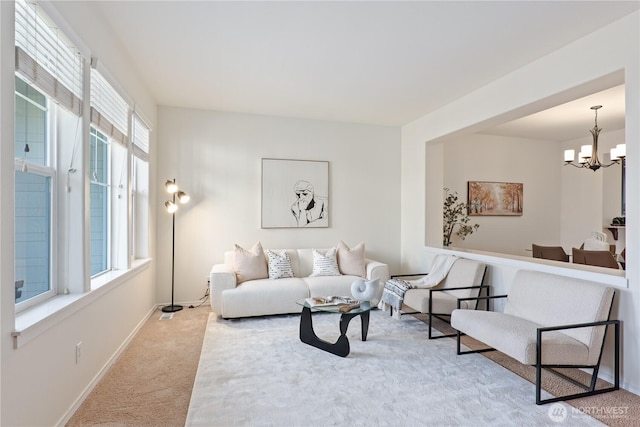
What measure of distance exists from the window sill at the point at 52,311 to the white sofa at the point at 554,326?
2873 millimetres

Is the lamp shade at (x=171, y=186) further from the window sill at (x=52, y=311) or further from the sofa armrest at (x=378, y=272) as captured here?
the sofa armrest at (x=378, y=272)

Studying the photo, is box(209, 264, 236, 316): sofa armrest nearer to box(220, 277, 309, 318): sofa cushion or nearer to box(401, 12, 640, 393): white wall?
box(220, 277, 309, 318): sofa cushion

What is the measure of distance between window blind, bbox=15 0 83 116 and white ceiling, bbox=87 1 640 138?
547mm

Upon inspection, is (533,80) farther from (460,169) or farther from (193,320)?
(193,320)

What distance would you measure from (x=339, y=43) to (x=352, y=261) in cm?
284

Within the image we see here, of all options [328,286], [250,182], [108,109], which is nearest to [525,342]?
[328,286]

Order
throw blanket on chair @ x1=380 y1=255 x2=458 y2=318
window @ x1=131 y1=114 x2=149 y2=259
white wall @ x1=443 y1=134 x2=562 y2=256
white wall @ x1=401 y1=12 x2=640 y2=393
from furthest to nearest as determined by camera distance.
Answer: white wall @ x1=443 y1=134 x2=562 y2=256
window @ x1=131 y1=114 x2=149 y2=259
throw blanket on chair @ x1=380 y1=255 x2=458 y2=318
white wall @ x1=401 y1=12 x2=640 y2=393

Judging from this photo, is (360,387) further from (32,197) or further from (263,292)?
(32,197)

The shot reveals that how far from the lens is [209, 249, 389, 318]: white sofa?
403 centimetres

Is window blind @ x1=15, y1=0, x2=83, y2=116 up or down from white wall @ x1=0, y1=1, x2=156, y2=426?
up

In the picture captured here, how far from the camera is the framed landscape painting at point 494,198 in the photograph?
235 inches

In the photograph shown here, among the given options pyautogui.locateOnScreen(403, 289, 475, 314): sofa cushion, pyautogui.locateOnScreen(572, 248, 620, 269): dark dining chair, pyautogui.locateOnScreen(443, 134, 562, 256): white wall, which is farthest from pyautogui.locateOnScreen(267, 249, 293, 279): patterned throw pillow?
pyautogui.locateOnScreen(572, 248, 620, 269): dark dining chair

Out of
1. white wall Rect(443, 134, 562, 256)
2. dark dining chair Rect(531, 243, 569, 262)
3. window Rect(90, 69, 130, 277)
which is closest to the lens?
window Rect(90, 69, 130, 277)

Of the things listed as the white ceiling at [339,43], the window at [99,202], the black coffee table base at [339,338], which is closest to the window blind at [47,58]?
the white ceiling at [339,43]
